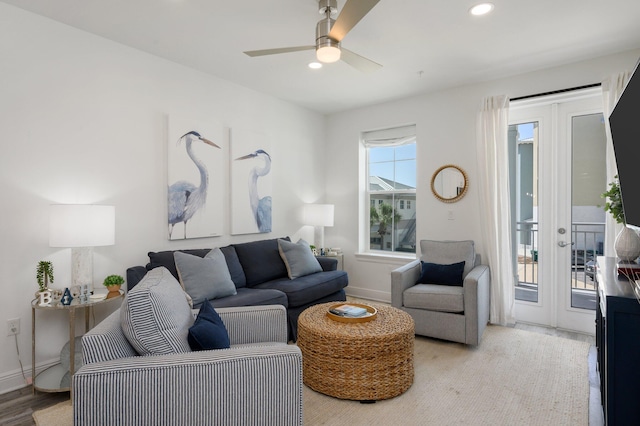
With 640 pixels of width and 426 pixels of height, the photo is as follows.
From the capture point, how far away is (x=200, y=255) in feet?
10.8

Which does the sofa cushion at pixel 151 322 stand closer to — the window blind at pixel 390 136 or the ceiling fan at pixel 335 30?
the ceiling fan at pixel 335 30

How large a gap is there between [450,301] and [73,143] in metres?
3.37

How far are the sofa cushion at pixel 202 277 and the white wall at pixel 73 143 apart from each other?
55 centimetres

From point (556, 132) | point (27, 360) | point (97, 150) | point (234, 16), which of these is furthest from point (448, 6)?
point (27, 360)

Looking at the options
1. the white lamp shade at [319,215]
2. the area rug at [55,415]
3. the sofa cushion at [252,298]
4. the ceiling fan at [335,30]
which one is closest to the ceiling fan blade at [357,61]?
the ceiling fan at [335,30]

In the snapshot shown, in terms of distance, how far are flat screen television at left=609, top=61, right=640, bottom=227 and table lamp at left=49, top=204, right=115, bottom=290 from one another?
10.0ft

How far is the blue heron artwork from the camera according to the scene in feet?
11.3

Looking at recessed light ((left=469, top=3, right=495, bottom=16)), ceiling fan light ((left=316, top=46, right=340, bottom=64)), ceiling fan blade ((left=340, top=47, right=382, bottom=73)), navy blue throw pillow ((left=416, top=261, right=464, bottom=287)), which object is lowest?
navy blue throw pillow ((left=416, top=261, right=464, bottom=287))

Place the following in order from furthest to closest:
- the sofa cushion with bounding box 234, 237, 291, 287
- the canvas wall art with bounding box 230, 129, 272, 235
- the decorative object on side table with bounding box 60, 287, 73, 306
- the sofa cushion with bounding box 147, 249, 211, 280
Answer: the canvas wall art with bounding box 230, 129, 272, 235
the sofa cushion with bounding box 234, 237, 291, 287
the sofa cushion with bounding box 147, 249, 211, 280
the decorative object on side table with bounding box 60, 287, 73, 306

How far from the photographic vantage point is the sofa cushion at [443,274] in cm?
358

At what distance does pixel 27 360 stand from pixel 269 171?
281 centimetres

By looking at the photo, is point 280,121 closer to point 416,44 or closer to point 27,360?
point 416,44

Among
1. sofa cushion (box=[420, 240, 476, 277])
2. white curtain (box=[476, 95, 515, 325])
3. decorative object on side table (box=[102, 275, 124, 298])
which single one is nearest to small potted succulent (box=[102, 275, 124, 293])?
decorative object on side table (box=[102, 275, 124, 298])

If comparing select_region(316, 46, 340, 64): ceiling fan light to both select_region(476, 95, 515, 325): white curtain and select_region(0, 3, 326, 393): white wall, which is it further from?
select_region(476, 95, 515, 325): white curtain
